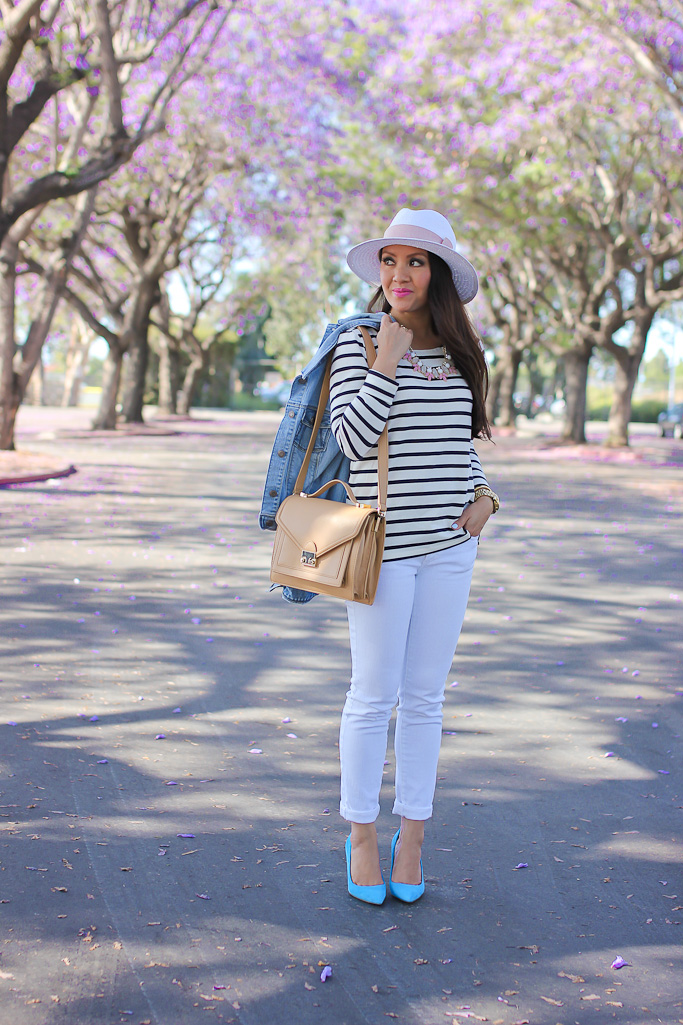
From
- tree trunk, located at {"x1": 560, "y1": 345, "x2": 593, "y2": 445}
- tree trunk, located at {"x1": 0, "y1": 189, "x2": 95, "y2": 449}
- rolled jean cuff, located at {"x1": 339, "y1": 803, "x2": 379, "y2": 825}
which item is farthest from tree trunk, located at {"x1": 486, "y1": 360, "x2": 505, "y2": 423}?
rolled jean cuff, located at {"x1": 339, "y1": 803, "x2": 379, "y2": 825}

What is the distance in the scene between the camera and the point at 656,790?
12.7ft

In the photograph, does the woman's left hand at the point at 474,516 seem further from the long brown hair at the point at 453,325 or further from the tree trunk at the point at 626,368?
the tree trunk at the point at 626,368

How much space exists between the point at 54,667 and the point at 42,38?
32.6 ft

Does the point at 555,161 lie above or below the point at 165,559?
above

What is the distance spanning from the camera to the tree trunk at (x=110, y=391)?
25.8 meters

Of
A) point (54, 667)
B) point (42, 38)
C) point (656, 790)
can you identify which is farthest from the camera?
point (42, 38)

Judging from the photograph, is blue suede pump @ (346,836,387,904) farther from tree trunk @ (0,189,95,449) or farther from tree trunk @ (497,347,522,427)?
tree trunk @ (497,347,522,427)

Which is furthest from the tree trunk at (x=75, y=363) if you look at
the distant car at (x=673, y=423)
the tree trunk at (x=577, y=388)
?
the tree trunk at (x=577, y=388)

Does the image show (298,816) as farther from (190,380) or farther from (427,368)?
(190,380)

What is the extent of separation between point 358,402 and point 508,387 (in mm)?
33019

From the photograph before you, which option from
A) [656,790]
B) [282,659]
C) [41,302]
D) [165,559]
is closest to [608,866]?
[656,790]

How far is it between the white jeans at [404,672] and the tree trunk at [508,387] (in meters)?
31.7

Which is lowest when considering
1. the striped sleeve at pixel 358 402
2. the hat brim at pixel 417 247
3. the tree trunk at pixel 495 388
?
the striped sleeve at pixel 358 402

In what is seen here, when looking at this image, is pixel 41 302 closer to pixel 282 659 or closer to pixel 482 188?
pixel 482 188
